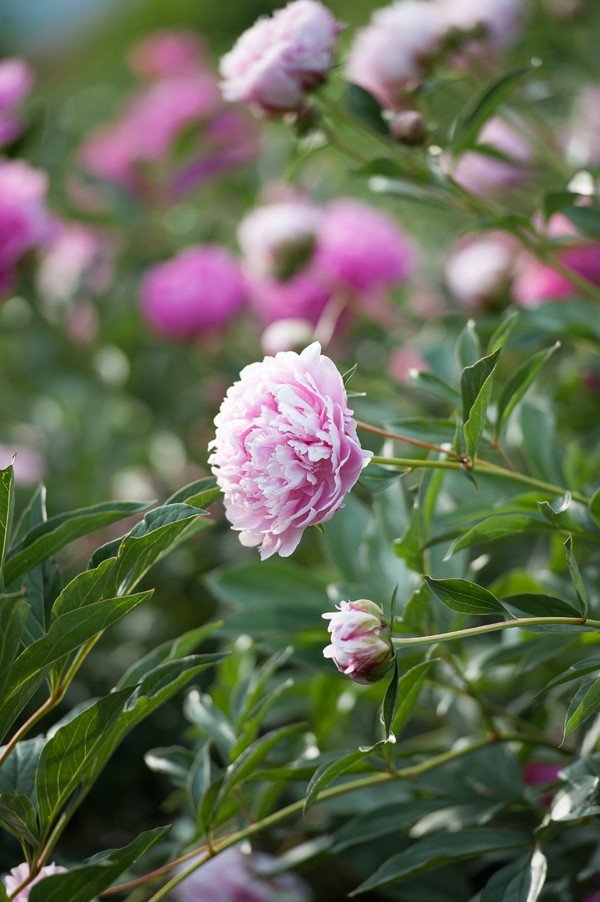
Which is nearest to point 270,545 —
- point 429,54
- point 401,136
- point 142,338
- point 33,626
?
point 33,626

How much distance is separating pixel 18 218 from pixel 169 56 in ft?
3.90

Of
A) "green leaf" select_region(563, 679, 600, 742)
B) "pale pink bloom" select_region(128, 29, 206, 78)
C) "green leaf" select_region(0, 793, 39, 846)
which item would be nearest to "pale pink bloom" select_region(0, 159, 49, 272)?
"green leaf" select_region(0, 793, 39, 846)

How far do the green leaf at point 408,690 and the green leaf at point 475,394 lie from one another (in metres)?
0.12

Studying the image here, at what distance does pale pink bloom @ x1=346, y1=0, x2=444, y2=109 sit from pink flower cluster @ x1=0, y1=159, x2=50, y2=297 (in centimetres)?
49

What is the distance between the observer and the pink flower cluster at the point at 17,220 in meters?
1.09

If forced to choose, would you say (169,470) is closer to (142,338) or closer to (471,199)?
(142,338)

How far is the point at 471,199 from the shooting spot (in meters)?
0.68

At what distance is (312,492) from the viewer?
1.42 ft

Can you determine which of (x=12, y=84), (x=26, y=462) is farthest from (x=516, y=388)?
(x=26, y=462)

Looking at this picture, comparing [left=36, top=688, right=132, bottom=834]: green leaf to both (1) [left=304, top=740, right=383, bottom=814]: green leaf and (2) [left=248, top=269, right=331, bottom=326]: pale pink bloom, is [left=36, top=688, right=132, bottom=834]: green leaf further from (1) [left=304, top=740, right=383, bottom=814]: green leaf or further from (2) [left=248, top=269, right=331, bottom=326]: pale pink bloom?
(2) [left=248, top=269, right=331, bottom=326]: pale pink bloom

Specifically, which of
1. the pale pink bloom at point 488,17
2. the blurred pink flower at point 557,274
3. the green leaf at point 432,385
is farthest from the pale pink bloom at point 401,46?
the green leaf at point 432,385

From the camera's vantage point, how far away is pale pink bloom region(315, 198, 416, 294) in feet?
3.86

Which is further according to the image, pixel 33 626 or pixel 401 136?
pixel 401 136

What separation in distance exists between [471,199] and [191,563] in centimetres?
72
